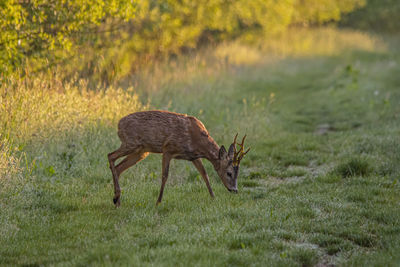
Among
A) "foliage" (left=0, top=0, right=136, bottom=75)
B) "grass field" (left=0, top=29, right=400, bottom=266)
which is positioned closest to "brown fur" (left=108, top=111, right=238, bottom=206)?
"grass field" (left=0, top=29, right=400, bottom=266)

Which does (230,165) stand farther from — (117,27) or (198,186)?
(117,27)

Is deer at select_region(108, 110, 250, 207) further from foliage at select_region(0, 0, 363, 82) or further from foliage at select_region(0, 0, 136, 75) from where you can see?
foliage at select_region(0, 0, 136, 75)

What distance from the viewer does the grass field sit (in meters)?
5.93

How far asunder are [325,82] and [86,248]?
17.4m

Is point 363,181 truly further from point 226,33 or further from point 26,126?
point 226,33

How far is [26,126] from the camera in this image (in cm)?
965

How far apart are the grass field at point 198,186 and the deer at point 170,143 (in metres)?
0.54

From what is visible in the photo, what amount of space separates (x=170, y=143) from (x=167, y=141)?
0.06m

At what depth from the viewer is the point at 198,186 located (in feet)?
28.3

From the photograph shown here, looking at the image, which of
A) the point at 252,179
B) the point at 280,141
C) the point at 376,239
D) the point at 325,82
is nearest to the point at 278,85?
the point at 325,82

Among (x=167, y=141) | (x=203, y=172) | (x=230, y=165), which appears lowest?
(x=203, y=172)

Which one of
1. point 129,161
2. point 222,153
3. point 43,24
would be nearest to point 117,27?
point 43,24

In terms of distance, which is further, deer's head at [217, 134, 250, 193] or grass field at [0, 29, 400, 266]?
deer's head at [217, 134, 250, 193]

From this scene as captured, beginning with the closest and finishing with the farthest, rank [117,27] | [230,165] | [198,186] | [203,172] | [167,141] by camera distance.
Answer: [167,141]
[230,165]
[203,172]
[198,186]
[117,27]
